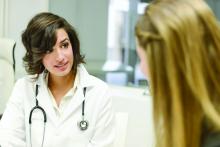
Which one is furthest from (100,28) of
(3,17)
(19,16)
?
(3,17)

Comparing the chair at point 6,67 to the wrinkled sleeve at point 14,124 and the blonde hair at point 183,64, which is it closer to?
the wrinkled sleeve at point 14,124

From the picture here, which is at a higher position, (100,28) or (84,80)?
(100,28)

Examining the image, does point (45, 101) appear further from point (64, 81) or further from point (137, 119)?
point (137, 119)

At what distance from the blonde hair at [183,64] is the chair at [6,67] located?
78.5 inches

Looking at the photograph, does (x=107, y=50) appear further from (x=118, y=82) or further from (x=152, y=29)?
(x=152, y=29)

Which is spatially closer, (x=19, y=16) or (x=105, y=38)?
(x=105, y=38)

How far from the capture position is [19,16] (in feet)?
10.9

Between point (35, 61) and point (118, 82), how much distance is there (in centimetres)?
124

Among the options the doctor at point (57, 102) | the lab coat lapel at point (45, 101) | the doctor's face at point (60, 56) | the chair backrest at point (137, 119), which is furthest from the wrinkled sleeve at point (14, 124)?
the chair backrest at point (137, 119)

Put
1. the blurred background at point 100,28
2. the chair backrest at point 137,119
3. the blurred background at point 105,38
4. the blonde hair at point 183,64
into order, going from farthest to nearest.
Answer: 1. the blurred background at point 100,28
2. the blurred background at point 105,38
3. the chair backrest at point 137,119
4. the blonde hair at point 183,64

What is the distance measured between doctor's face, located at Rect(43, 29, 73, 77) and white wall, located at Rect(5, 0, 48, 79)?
63.0 inches

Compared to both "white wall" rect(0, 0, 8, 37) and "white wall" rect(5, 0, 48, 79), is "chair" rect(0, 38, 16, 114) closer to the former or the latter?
"white wall" rect(5, 0, 48, 79)

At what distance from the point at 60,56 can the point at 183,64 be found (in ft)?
3.21

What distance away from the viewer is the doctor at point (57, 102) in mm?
1686
